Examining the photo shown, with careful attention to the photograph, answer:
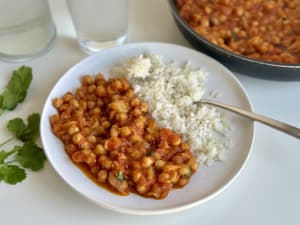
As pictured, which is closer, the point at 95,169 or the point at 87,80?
the point at 95,169

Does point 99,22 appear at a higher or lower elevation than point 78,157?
higher

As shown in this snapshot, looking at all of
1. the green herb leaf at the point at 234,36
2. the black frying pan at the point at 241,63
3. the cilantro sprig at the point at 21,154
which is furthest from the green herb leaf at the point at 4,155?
the green herb leaf at the point at 234,36

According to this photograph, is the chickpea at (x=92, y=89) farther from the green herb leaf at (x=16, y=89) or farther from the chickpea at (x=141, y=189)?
the chickpea at (x=141, y=189)

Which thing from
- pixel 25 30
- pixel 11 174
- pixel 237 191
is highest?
pixel 25 30

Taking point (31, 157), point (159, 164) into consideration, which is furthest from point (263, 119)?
point (31, 157)

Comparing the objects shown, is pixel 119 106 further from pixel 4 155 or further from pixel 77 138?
pixel 4 155

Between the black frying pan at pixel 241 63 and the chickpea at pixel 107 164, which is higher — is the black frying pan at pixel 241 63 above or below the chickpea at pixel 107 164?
above
